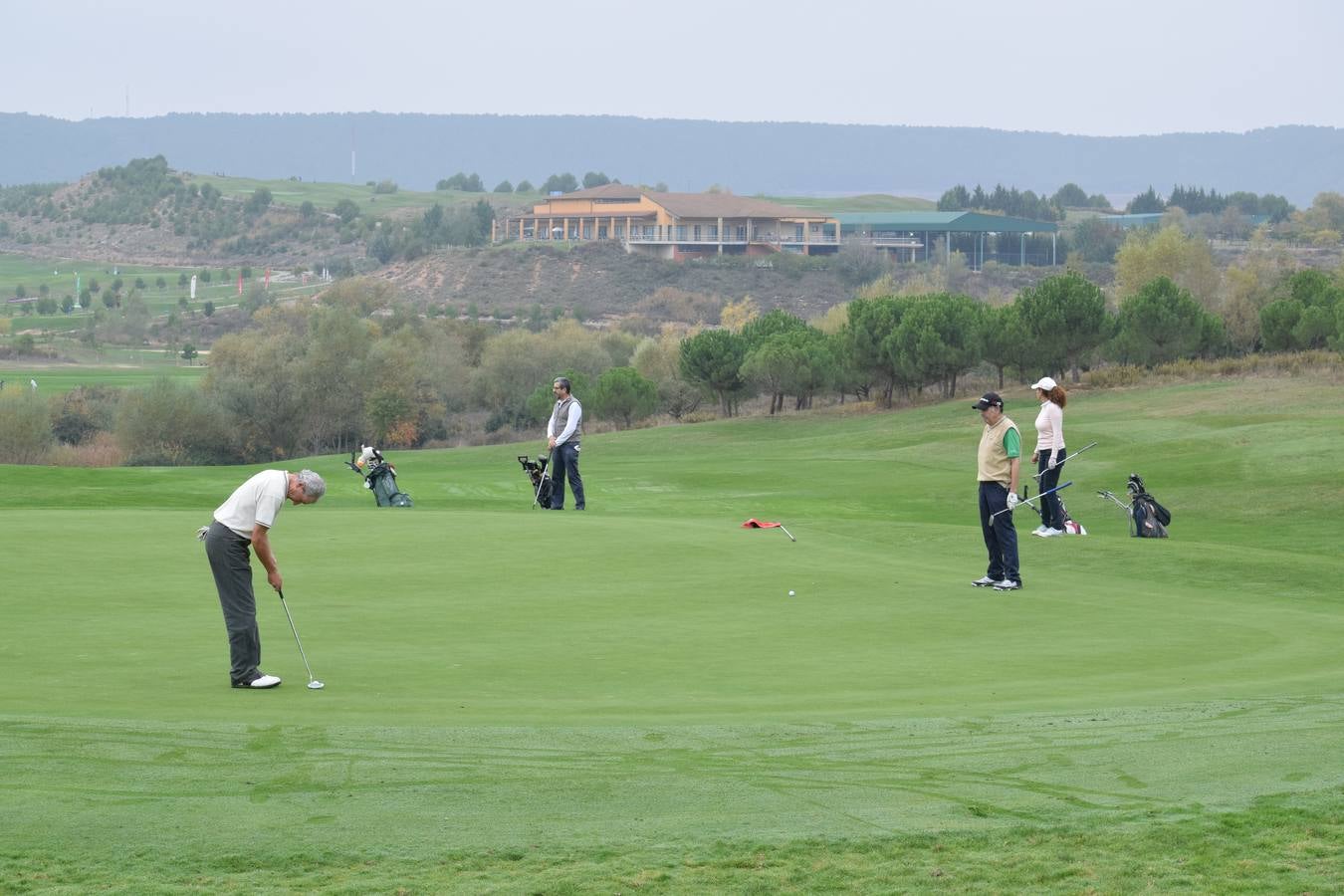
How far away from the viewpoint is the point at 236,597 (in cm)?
1172

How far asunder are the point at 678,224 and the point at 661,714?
6684 inches

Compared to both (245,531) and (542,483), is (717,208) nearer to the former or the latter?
(542,483)

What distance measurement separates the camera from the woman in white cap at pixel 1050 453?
2175 centimetres

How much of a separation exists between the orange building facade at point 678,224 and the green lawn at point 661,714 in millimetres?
156485

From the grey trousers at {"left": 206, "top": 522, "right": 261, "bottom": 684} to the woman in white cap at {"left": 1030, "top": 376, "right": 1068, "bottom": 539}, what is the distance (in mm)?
12382

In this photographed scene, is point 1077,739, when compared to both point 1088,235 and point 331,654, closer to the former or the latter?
point 331,654

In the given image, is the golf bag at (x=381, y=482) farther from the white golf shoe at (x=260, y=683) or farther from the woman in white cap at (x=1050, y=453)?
the white golf shoe at (x=260, y=683)

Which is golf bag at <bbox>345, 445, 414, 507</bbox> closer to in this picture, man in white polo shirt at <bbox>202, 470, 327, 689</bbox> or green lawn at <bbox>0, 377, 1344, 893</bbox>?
green lawn at <bbox>0, 377, 1344, 893</bbox>

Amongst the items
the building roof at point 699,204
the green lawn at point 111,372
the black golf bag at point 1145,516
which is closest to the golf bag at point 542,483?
the black golf bag at point 1145,516

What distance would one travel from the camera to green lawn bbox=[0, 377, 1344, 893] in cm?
764

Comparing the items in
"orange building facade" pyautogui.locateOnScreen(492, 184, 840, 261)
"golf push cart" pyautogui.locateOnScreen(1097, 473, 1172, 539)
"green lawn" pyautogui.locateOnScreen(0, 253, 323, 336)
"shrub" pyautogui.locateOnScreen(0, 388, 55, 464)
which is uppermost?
"orange building facade" pyautogui.locateOnScreen(492, 184, 840, 261)

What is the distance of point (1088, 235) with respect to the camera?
19062cm

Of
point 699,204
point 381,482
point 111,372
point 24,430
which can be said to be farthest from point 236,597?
point 699,204

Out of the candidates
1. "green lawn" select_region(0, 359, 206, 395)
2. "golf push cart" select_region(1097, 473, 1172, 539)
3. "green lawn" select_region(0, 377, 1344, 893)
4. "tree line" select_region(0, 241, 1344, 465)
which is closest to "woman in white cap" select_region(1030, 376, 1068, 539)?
"green lawn" select_region(0, 377, 1344, 893)
